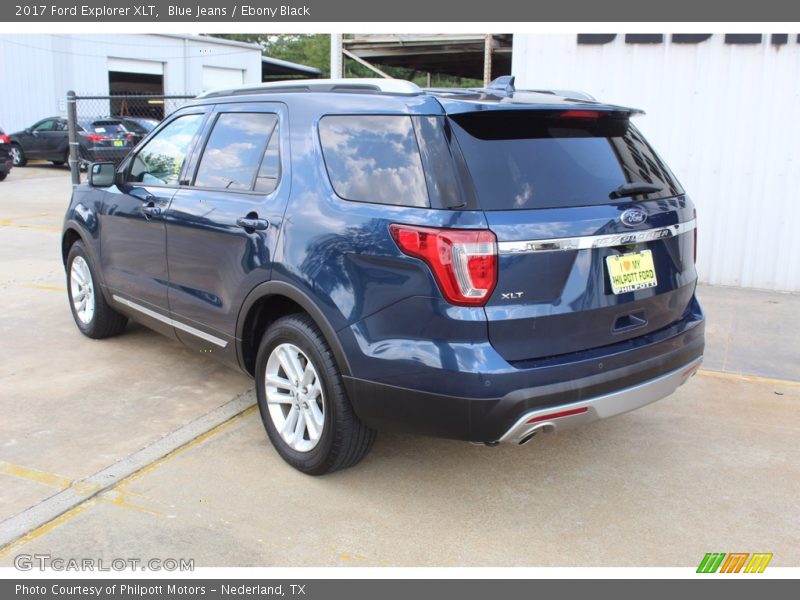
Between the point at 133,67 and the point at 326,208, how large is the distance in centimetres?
2899

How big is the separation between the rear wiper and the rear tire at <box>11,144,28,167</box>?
23017 millimetres

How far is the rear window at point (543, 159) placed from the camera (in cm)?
326

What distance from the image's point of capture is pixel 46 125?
2231 centimetres

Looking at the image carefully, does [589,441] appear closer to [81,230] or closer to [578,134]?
[578,134]

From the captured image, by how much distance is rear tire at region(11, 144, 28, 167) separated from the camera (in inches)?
904

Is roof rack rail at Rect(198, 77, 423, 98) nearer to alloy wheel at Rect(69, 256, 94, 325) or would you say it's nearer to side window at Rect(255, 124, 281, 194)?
side window at Rect(255, 124, 281, 194)

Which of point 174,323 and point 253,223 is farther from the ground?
point 253,223

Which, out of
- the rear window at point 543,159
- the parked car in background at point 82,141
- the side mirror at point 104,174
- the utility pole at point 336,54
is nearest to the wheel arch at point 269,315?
the rear window at point 543,159

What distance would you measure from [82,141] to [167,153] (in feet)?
54.2

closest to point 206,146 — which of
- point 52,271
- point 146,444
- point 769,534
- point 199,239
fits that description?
point 199,239

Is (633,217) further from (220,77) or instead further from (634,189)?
(220,77)

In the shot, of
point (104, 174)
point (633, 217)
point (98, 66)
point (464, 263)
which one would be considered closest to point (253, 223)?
point (464, 263)

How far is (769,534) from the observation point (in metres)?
3.47
